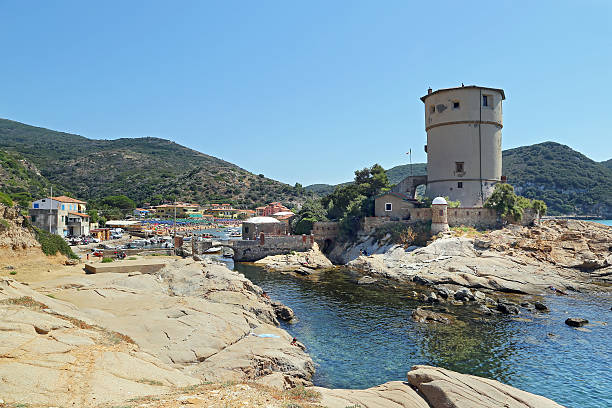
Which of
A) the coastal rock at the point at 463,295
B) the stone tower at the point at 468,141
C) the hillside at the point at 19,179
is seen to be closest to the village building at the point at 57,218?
the hillside at the point at 19,179

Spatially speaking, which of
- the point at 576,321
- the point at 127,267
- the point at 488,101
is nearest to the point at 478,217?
the point at 488,101

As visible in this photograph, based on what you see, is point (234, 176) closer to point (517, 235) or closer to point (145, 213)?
point (145, 213)

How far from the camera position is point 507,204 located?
4434 cm

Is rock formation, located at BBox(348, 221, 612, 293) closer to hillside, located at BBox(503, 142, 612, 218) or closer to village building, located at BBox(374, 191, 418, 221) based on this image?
village building, located at BBox(374, 191, 418, 221)

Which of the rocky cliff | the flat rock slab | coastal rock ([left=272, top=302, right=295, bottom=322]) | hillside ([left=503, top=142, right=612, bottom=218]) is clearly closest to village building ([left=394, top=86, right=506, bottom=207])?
coastal rock ([left=272, top=302, right=295, bottom=322])

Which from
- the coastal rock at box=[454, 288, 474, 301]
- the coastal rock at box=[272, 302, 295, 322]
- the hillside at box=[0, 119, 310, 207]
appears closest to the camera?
the coastal rock at box=[272, 302, 295, 322]

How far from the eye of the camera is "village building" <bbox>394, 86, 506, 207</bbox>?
1880 inches

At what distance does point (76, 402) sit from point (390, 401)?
26.5 feet

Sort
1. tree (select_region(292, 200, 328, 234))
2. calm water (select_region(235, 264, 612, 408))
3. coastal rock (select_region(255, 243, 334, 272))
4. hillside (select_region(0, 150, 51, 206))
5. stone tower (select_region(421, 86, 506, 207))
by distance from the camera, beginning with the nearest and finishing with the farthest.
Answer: calm water (select_region(235, 264, 612, 408)) → coastal rock (select_region(255, 243, 334, 272)) → stone tower (select_region(421, 86, 506, 207)) → tree (select_region(292, 200, 328, 234)) → hillside (select_region(0, 150, 51, 206))

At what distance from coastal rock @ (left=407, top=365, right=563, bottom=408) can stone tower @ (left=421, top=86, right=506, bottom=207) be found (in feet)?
Answer: 131

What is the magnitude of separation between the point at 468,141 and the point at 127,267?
137 ft

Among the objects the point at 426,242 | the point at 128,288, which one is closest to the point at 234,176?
the point at 426,242

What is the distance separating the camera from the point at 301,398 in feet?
32.1

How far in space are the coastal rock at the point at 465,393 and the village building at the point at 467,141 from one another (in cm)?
3986
